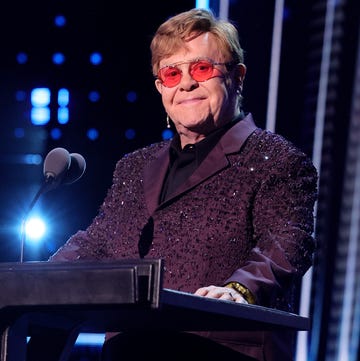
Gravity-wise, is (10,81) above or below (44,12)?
below

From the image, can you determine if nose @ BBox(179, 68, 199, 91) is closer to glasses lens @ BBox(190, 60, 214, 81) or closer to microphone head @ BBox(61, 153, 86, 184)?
glasses lens @ BBox(190, 60, 214, 81)

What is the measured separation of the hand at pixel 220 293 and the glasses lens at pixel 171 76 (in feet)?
2.33

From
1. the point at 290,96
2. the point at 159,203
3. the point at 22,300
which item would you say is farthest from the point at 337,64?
the point at 22,300

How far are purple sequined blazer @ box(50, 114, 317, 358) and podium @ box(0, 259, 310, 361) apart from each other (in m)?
0.35

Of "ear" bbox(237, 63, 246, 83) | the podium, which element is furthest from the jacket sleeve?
"ear" bbox(237, 63, 246, 83)

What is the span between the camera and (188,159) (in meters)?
2.27

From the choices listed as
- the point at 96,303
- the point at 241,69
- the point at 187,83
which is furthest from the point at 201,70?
the point at 96,303

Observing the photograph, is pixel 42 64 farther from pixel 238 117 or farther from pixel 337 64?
pixel 238 117

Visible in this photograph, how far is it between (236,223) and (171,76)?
1.50 feet

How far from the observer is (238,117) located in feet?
7.56

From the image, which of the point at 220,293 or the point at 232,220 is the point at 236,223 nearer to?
the point at 232,220

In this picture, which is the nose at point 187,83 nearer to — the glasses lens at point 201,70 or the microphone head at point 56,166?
the glasses lens at point 201,70

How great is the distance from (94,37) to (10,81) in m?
0.49

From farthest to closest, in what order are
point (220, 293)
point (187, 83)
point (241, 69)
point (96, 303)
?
point (241, 69) → point (187, 83) → point (220, 293) → point (96, 303)
